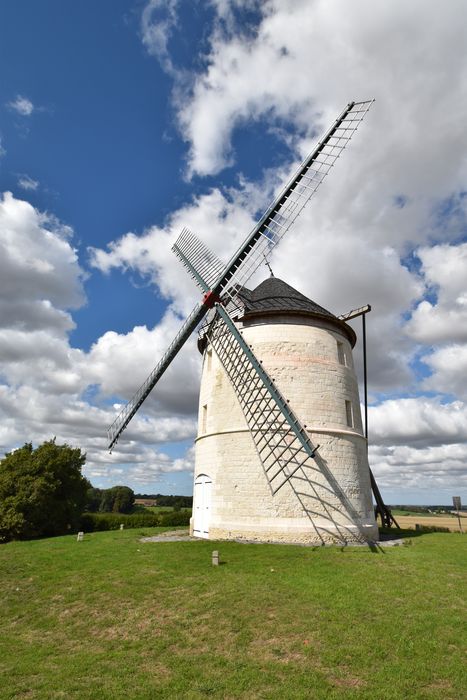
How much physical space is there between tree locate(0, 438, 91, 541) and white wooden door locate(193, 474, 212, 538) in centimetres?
1082

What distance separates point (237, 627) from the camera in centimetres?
883

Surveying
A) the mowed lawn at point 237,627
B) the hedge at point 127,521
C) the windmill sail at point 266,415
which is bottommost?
the mowed lawn at point 237,627

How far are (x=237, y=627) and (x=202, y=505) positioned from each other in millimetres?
12414

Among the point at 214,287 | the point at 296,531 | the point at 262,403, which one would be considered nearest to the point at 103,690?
the point at 296,531

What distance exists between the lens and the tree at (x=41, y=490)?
24.6 metres

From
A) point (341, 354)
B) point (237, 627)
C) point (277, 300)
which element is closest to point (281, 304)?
point (277, 300)

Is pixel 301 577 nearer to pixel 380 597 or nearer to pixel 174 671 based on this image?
pixel 380 597

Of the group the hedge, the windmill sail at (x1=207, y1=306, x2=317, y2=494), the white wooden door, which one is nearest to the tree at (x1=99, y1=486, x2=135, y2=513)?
the hedge

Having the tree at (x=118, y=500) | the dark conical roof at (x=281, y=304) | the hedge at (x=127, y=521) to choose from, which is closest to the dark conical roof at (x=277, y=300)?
the dark conical roof at (x=281, y=304)

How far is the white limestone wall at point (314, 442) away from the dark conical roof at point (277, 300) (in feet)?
1.82

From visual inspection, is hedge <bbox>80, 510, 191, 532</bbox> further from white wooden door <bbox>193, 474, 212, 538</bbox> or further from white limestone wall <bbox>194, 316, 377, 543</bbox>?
white limestone wall <bbox>194, 316, 377, 543</bbox>

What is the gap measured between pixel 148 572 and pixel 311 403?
400 inches

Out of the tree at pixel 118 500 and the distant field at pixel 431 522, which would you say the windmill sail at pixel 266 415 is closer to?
the distant field at pixel 431 522

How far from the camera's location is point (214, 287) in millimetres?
22875
